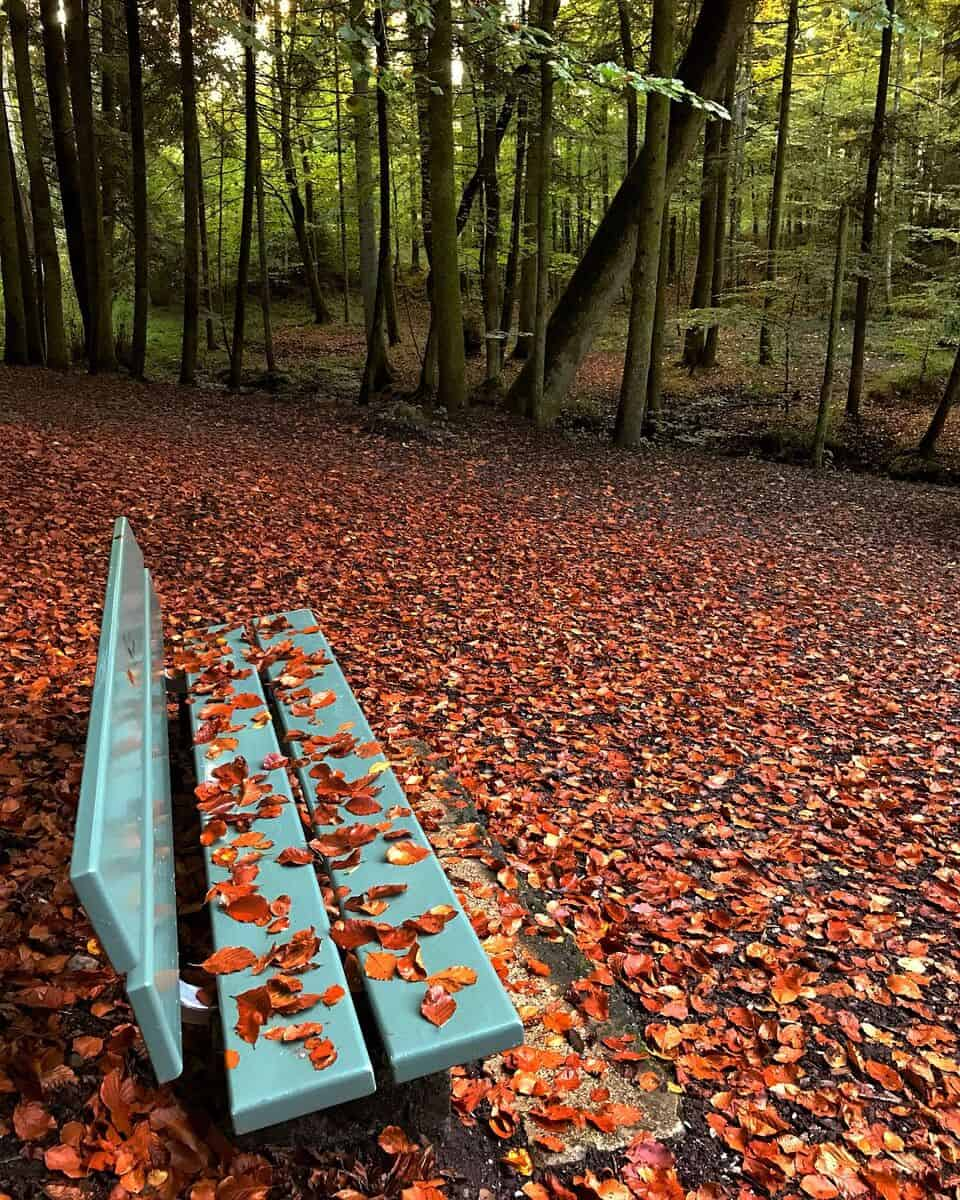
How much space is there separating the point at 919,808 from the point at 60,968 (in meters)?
3.38

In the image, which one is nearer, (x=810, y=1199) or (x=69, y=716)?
(x=810, y=1199)

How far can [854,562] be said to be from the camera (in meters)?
7.44

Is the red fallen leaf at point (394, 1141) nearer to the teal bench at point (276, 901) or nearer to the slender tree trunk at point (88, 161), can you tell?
the teal bench at point (276, 901)

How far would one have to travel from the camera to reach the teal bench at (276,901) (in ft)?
4.75

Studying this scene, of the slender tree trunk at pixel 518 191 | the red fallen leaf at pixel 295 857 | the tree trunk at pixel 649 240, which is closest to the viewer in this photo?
the red fallen leaf at pixel 295 857

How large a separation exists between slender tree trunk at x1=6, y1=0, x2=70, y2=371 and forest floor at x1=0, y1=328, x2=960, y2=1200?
588 cm

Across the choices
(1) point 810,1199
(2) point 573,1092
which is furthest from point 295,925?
(1) point 810,1199

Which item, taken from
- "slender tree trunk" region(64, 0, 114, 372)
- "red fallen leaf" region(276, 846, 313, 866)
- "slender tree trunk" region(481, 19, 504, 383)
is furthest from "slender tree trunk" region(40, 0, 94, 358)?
"red fallen leaf" region(276, 846, 313, 866)

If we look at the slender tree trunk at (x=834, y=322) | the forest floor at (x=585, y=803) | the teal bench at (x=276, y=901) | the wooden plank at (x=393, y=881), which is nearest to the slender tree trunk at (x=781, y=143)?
the slender tree trunk at (x=834, y=322)

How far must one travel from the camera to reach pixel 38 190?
43.6ft

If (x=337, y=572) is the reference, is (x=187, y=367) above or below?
→ above

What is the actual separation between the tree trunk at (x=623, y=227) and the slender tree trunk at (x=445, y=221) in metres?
1.20

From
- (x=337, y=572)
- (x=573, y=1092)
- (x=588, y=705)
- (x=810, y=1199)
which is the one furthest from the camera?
(x=337, y=572)

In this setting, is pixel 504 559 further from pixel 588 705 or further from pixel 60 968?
pixel 60 968
